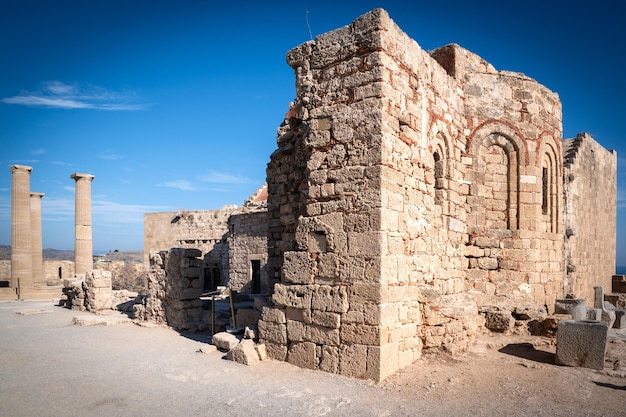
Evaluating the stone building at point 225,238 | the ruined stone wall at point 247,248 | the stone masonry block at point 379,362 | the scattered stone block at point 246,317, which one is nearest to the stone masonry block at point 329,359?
the stone masonry block at point 379,362

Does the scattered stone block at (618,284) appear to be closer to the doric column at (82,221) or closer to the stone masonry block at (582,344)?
the stone masonry block at (582,344)

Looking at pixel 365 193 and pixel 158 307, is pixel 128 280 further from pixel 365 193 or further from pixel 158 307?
pixel 365 193

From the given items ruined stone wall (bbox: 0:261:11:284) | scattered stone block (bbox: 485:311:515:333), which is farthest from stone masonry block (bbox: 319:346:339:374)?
ruined stone wall (bbox: 0:261:11:284)

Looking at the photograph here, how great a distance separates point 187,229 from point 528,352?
23230 mm

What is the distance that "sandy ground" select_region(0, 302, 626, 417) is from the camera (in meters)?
4.96

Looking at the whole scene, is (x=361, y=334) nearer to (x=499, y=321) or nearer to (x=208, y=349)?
(x=208, y=349)

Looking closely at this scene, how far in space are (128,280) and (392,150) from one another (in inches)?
1092

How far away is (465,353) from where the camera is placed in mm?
7078

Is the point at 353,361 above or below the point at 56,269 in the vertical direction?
above

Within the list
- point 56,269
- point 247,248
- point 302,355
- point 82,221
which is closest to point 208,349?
point 302,355

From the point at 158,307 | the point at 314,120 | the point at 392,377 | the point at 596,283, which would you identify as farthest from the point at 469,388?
the point at 596,283

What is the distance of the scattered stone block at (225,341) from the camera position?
7555 millimetres

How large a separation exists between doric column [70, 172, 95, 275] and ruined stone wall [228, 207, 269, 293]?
662 centimetres

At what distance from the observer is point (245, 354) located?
673 centimetres
